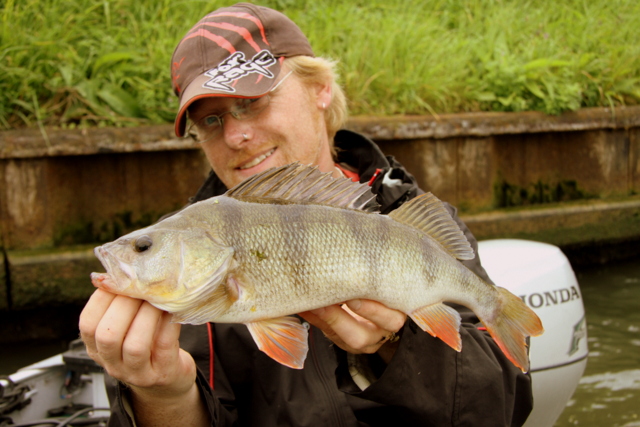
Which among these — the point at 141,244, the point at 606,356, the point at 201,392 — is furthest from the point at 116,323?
the point at 606,356

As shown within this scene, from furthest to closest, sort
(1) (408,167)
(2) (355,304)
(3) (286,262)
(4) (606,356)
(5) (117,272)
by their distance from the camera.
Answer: (1) (408,167), (4) (606,356), (2) (355,304), (3) (286,262), (5) (117,272)

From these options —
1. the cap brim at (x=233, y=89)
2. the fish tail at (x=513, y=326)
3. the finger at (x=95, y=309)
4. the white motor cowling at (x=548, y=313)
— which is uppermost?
the cap brim at (x=233, y=89)

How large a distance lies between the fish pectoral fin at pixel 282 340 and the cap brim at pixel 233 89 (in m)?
0.94

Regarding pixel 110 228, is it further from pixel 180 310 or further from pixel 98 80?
pixel 180 310

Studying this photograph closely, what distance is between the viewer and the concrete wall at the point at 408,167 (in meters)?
4.22

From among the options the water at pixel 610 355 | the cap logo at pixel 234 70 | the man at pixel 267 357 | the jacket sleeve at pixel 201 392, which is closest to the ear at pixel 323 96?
the man at pixel 267 357

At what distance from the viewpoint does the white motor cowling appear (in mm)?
2918

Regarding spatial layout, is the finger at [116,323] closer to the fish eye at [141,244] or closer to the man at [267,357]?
the man at [267,357]

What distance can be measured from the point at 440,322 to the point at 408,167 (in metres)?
3.72

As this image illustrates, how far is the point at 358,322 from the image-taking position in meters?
1.66

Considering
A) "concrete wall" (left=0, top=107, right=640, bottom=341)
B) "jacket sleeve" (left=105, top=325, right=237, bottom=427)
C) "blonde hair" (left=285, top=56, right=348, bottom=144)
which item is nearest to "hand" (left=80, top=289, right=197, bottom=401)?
"jacket sleeve" (left=105, top=325, right=237, bottom=427)

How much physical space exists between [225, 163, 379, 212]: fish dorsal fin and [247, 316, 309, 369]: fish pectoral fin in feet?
1.05

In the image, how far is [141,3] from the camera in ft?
18.7

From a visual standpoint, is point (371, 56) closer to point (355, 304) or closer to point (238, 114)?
point (238, 114)
